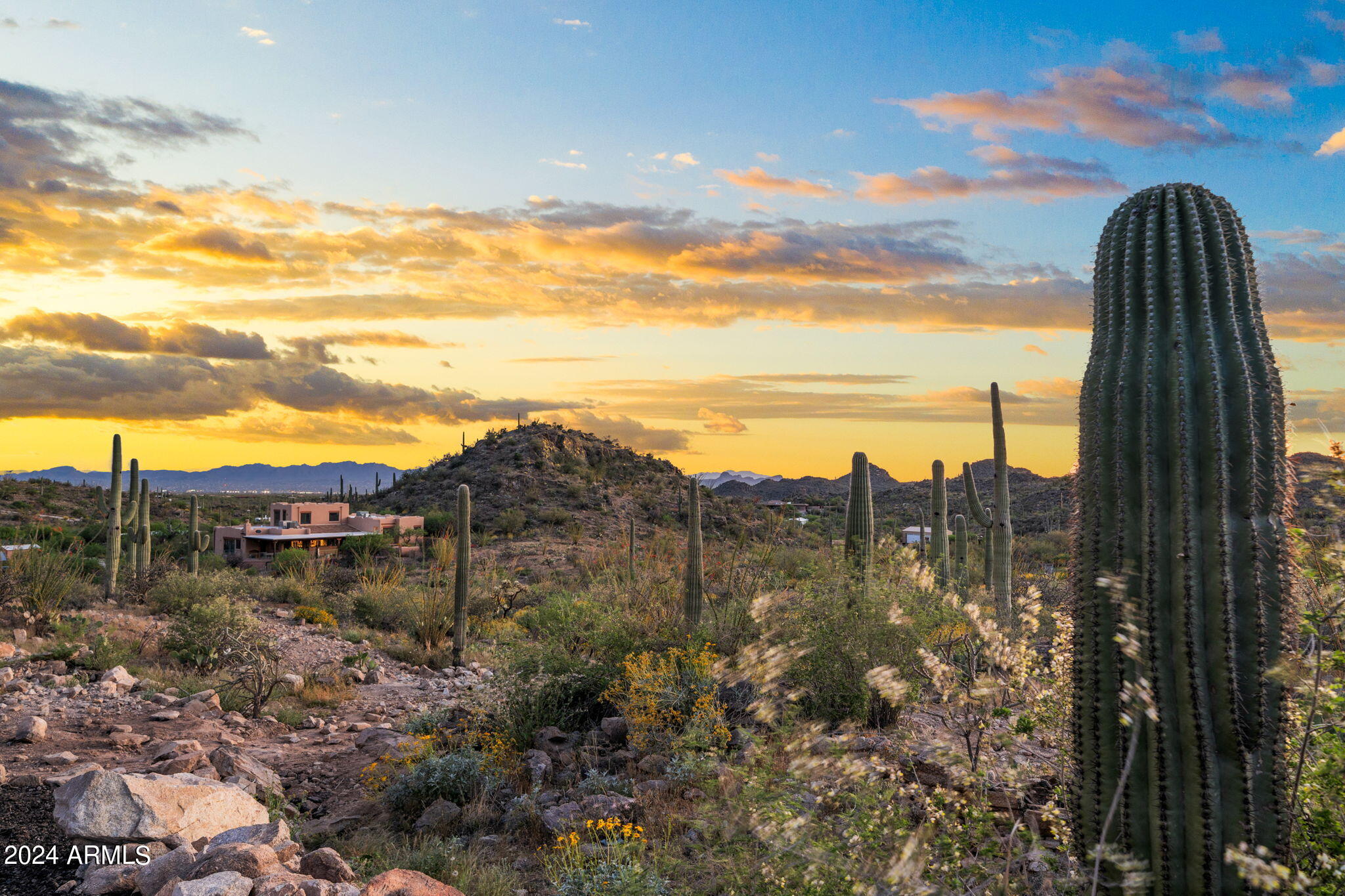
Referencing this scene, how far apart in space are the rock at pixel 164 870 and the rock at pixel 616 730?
381 cm

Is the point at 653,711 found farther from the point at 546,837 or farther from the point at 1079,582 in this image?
the point at 1079,582

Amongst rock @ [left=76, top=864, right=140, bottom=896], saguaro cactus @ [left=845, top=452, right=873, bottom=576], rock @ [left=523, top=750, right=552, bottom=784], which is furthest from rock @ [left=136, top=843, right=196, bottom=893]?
saguaro cactus @ [left=845, top=452, right=873, bottom=576]

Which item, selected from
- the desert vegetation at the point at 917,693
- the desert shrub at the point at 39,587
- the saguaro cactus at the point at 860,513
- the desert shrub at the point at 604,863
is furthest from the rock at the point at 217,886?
the desert shrub at the point at 39,587

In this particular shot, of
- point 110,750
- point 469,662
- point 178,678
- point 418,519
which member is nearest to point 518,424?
point 418,519

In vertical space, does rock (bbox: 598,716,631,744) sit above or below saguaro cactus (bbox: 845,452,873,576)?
below

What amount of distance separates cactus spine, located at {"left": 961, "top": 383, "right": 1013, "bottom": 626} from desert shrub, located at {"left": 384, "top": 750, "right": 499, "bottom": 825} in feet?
24.5

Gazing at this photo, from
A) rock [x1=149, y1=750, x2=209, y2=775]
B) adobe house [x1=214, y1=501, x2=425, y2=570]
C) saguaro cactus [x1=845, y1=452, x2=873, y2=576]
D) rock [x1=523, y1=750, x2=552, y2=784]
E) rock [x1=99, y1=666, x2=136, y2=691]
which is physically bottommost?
adobe house [x1=214, y1=501, x2=425, y2=570]

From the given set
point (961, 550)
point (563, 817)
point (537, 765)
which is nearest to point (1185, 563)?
point (563, 817)

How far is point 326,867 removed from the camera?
Answer: 471 centimetres

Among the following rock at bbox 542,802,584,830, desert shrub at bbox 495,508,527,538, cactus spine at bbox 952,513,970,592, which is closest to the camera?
rock at bbox 542,802,584,830

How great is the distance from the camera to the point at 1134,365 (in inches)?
146

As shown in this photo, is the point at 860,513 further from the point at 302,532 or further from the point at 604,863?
the point at 302,532

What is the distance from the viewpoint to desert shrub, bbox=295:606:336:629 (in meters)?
16.5

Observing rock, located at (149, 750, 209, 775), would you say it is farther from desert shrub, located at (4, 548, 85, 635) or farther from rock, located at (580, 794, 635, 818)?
desert shrub, located at (4, 548, 85, 635)
